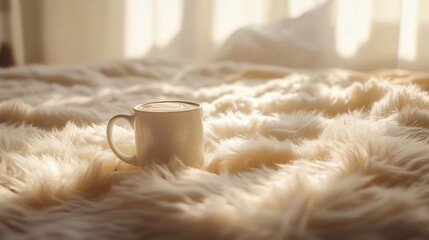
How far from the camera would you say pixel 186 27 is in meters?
1.95

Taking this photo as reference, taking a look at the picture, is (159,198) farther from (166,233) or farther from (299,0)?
(299,0)

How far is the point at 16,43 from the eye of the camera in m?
2.17

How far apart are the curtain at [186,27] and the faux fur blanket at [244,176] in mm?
722

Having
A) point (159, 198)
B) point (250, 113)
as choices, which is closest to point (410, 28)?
point (250, 113)

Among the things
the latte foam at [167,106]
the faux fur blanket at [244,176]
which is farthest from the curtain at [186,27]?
the latte foam at [167,106]

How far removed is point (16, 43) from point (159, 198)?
198 cm

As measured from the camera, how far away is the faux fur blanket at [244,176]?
40cm

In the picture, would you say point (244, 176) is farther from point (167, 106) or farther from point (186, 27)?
point (186, 27)

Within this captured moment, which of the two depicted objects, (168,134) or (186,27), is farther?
(186,27)

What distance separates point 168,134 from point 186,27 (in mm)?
1477

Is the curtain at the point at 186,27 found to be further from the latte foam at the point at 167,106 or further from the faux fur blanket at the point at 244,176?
the latte foam at the point at 167,106

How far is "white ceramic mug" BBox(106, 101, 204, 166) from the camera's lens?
0.53 m

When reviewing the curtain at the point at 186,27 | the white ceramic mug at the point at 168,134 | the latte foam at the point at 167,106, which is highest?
the curtain at the point at 186,27

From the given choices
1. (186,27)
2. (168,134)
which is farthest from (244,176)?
(186,27)
